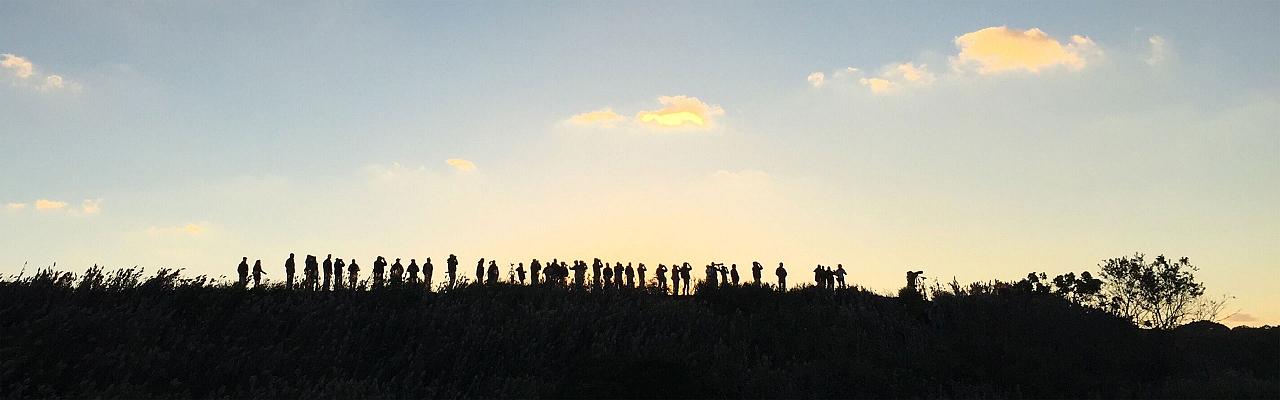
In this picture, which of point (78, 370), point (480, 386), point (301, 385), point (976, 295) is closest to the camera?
point (78, 370)

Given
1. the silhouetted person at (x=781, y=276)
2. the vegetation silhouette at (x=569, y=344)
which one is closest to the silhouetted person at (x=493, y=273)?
the vegetation silhouette at (x=569, y=344)

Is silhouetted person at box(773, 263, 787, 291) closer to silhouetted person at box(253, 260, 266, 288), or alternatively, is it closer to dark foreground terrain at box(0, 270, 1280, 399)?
dark foreground terrain at box(0, 270, 1280, 399)

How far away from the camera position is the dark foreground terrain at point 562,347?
13969mm

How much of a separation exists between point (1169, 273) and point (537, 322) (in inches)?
1663

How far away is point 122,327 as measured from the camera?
14.8 m

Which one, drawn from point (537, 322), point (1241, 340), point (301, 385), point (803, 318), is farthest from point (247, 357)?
point (1241, 340)

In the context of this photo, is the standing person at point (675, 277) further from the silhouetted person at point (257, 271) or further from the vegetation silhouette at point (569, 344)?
the silhouetted person at point (257, 271)

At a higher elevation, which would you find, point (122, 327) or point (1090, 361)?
point (122, 327)

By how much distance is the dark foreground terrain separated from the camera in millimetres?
13969

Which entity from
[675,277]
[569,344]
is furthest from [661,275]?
[569,344]

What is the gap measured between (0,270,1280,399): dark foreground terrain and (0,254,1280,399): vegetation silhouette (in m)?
0.05

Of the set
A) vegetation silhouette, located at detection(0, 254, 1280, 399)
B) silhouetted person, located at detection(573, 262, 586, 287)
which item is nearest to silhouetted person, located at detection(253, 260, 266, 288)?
vegetation silhouette, located at detection(0, 254, 1280, 399)

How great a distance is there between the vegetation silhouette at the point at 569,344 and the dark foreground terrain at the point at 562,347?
0.05 m

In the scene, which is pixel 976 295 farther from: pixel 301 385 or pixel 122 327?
pixel 122 327
